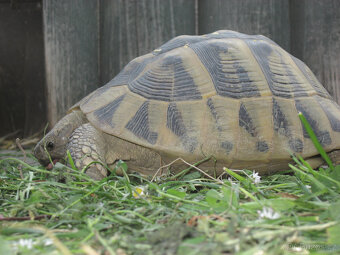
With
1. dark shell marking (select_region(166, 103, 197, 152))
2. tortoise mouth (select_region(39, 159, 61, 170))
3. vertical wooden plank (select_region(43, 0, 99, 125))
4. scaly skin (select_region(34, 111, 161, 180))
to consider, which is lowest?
tortoise mouth (select_region(39, 159, 61, 170))

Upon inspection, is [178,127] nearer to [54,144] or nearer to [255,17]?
[54,144]

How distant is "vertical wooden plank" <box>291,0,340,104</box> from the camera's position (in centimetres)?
307

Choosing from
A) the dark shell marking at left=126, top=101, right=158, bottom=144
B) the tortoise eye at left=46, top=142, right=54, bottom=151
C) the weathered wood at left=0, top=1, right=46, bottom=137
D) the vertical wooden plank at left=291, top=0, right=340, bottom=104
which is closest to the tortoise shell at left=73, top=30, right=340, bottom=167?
the dark shell marking at left=126, top=101, right=158, bottom=144

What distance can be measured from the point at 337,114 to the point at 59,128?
1865 millimetres

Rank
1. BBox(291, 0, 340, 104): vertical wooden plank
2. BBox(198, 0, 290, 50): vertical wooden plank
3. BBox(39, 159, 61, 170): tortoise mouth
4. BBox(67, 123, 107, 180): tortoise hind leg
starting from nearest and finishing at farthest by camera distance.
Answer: BBox(67, 123, 107, 180): tortoise hind leg
BBox(39, 159, 61, 170): tortoise mouth
BBox(291, 0, 340, 104): vertical wooden plank
BBox(198, 0, 290, 50): vertical wooden plank

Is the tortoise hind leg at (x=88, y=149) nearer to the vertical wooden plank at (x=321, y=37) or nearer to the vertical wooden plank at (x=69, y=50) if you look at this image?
the vertical wooden plank at (x=69, y=50)

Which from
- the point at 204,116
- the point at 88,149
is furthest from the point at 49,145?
the point at 204,116

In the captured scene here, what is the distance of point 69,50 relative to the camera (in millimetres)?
3279

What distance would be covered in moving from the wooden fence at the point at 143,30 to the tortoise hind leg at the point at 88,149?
3.31ft

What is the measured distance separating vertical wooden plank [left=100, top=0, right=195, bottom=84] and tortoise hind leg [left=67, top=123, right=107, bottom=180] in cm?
108

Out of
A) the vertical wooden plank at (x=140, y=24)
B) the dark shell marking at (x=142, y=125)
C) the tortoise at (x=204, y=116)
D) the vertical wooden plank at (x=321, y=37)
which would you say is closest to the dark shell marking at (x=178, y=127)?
the tortoise at (x=204, y=116)

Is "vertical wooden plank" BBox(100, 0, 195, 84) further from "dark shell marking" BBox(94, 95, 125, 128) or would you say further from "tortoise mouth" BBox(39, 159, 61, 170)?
"tortoise mouth" BBox(39, 159, 61, 170)

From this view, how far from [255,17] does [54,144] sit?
1.94 metres

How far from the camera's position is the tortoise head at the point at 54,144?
7.98ft
